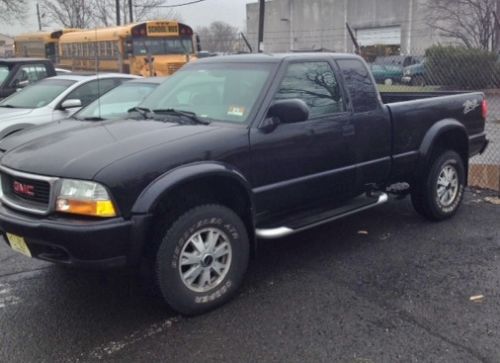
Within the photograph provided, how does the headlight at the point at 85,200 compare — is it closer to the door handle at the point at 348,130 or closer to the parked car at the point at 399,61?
the door handle at the point at 348,130

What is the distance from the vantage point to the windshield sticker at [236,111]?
415 centimetres

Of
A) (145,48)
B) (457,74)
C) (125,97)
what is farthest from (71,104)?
(457,74)

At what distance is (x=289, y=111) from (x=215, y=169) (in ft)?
2.57

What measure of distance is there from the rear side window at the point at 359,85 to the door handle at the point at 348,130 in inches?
7.5

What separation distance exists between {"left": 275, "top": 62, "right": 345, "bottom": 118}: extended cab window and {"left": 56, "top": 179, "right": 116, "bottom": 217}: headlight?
1695 millimetres

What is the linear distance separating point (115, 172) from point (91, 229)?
14.7 inches

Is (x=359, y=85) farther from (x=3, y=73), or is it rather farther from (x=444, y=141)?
(x=3, y=73)

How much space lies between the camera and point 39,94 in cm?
856

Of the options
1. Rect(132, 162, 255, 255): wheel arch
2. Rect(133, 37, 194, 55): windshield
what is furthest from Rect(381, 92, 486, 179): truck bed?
Rect(133, 37, 194, 55): windshield

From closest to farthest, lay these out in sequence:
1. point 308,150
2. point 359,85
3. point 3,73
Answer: point 308,150 < point 359,85 < point 3,73

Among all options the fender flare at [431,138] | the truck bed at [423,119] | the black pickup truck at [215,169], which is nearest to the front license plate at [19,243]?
the black pickup truck at [215,169]

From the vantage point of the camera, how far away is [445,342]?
332cm

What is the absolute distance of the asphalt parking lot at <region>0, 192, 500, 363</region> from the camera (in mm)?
3259

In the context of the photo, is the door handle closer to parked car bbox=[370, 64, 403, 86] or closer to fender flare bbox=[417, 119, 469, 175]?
fender flare bbox=[417, 119, 469, 175]
